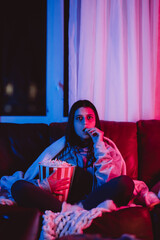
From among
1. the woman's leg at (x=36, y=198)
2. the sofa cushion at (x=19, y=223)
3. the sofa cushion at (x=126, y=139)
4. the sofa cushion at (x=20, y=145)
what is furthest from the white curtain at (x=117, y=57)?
the sofa cushion at (x=19, y=223)

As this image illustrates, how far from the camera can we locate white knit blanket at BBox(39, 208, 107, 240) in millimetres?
984

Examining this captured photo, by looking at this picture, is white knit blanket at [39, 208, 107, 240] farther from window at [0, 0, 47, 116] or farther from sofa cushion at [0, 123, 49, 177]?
window at [0, 0, 47, 116]

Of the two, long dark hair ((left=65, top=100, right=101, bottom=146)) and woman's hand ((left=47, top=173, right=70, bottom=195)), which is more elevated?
long dark hair ((left=65, top=100, right=101, bottom=146))

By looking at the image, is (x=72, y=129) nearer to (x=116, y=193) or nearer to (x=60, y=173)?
(x=60, y=173)

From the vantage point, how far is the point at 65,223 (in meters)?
1.03

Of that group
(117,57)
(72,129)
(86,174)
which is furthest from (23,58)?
(86,174)

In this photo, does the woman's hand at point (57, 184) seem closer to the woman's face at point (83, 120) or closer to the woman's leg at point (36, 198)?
the woman's leg at point (36, 198)

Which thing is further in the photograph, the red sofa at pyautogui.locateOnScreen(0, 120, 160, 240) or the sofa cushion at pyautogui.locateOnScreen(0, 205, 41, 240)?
the red sofa at pyautogui.locateOnScreen(0, 120, 160, 240)

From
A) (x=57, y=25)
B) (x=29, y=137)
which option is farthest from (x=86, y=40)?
(x=29, y=137)

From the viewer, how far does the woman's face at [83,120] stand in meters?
1.70

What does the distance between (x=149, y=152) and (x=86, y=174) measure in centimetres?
52

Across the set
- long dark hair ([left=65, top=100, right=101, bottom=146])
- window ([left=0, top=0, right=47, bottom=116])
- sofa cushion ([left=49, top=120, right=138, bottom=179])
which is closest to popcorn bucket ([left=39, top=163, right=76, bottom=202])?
long dark hair ([left=65, top=100, right=101, bottom=146])

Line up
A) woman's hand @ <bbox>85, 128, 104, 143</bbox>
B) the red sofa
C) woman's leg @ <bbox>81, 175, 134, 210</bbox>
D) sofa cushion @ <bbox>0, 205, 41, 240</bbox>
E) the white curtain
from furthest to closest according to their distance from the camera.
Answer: the white curtain, the red sofa, woman's hand @ <bbox>85, 128, 104, 143</bbox>, woman's leg @ <bbox>81, 175, 134, 210</bbox>, sofa cushion @ <bbox>0, 205, 41, 240</bbox>

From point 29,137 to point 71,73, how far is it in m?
0.73
